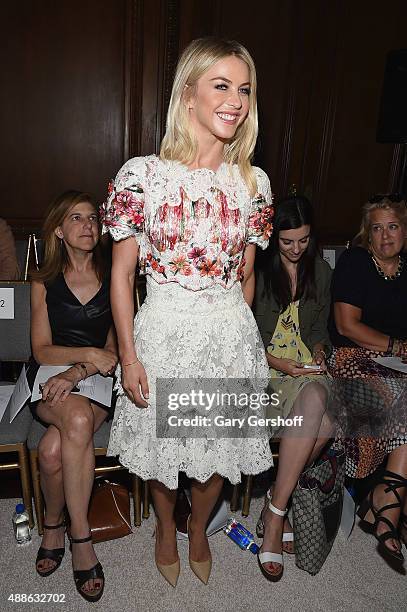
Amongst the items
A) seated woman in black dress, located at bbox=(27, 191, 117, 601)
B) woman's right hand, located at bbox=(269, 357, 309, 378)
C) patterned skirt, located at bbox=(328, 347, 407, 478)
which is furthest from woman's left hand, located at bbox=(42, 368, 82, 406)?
patterned skirt, located at bbox=(328, 347, 407, 478)

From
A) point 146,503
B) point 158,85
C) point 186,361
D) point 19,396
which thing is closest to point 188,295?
point 186,361

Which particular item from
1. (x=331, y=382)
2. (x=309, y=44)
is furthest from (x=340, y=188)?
(x=331, y=382)

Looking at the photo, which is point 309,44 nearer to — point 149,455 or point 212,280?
point 212,280

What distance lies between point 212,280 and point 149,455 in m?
0.59

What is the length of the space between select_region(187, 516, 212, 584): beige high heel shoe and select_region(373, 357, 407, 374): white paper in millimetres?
1040

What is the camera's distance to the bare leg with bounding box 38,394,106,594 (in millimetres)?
1728

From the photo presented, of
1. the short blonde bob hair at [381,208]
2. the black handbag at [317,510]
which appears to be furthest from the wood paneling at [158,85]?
the black handbag at [317,510]

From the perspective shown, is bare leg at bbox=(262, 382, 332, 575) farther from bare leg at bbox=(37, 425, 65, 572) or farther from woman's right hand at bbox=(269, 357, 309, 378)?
bare leg at bbox=(37, 425, 65, 572)

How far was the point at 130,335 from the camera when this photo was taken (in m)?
1.50

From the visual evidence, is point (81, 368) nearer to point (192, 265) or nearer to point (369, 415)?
point (192, 265)

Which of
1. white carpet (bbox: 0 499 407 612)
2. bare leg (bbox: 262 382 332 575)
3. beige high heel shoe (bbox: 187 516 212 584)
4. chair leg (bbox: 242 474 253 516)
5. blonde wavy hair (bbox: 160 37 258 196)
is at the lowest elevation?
white carpet (bbox: 0 499 407 612)

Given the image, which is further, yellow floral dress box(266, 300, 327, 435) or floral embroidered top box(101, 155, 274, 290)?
yellow floral dress box(266, 300, 327, 435)

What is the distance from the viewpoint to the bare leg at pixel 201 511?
1737mm

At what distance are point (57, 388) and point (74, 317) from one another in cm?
31
